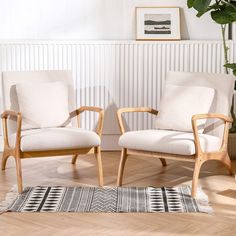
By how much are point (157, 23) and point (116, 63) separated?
1.85 feet

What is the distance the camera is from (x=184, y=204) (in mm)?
4414

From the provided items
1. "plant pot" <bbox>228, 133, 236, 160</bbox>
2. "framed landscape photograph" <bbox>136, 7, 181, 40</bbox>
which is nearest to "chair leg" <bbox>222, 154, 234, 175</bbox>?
"plant pot" <bbox>228, 133, 236, 160</bbox>

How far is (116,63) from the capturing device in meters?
6.22

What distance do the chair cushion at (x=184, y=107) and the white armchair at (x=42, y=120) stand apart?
0.52m

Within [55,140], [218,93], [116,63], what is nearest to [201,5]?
[218,93]

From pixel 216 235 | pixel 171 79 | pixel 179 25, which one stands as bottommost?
pixel 216 235

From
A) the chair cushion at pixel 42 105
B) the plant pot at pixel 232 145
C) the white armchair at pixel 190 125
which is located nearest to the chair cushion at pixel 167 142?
the white armchair at pixel 190 125

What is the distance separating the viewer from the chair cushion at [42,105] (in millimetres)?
5129

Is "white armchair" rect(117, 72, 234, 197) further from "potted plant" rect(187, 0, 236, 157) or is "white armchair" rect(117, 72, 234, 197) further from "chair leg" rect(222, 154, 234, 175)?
"potted plant" rect(187, 0, 236, 157)

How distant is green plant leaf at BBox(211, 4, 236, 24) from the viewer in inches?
215

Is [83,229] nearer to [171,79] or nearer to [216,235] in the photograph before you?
[216,235]

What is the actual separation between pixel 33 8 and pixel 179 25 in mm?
1432

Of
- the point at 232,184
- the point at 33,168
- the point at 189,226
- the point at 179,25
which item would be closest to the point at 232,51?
the point at 179,25

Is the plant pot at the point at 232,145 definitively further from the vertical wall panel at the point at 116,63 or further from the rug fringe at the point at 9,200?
the rug fringe at the point at 9,200
